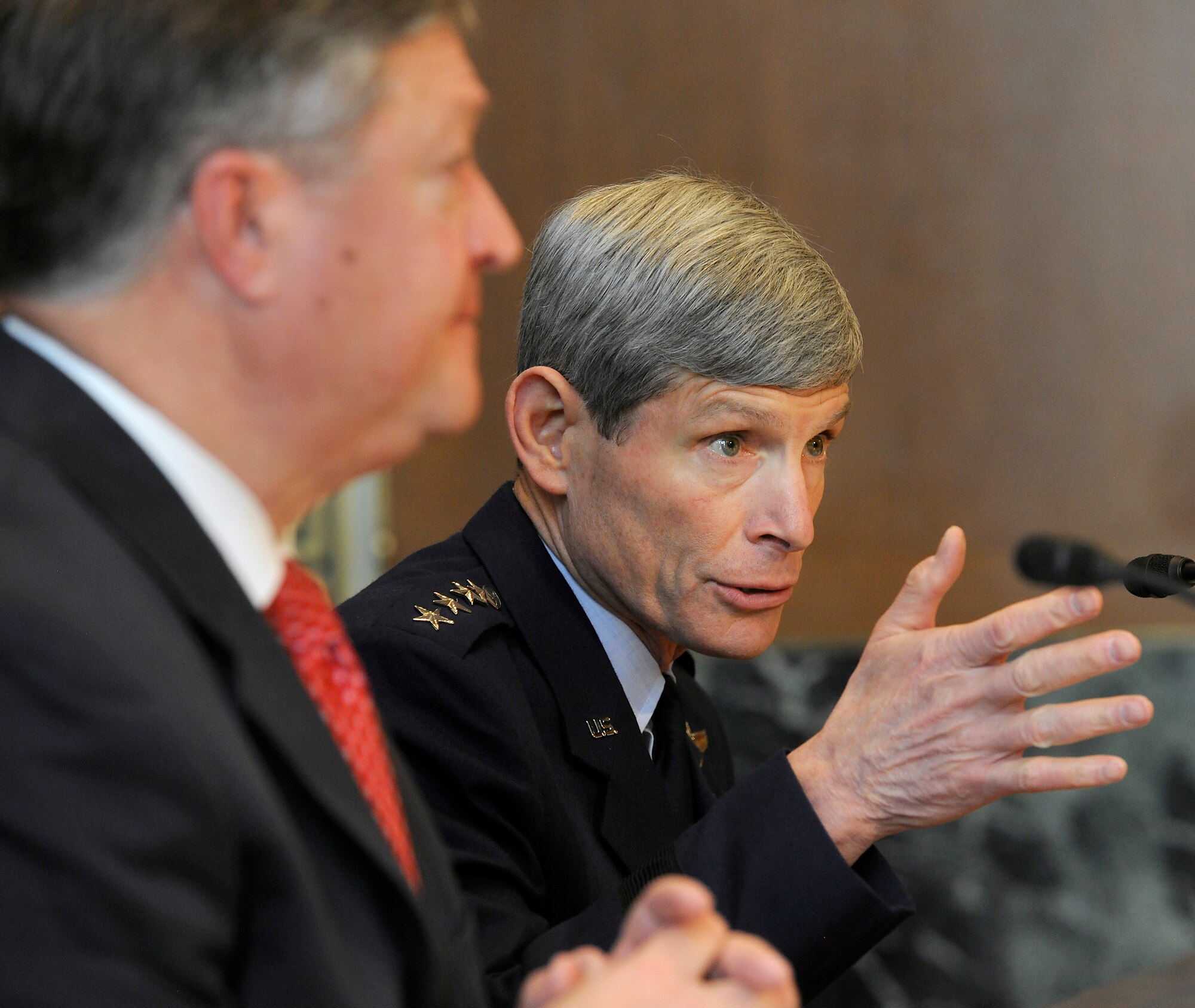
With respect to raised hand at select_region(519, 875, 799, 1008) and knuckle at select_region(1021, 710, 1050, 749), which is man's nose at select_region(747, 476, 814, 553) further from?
raised hand at select_region(519, 875, 799, 1008)

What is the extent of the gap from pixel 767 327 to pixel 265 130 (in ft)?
2.79

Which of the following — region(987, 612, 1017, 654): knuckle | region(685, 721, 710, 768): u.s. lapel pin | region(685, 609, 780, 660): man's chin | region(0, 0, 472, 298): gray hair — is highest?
region(0, 0, 472, 298): gray hair

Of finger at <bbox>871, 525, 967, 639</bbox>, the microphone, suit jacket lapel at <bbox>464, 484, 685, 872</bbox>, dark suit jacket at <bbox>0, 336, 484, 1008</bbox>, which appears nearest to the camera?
dark suit jacket at <bbox>0, 336, 484, 1008</bbox>

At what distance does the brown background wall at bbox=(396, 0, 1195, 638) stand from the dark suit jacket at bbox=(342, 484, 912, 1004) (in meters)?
1.95

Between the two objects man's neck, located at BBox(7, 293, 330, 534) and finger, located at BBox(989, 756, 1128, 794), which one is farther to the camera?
finger, located at BBox(989, 756, 1128, 794)

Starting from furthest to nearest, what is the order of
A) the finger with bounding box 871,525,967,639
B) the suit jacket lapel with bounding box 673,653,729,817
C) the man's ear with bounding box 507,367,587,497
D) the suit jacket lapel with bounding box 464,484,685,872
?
the suit jacket lapel with bounding box 673,653,729,817
the man's ear with bounding box 507,367,587,497
the suit jacket lapel with bounding box 464,484,685,872
the finger with bounding box 871,525,967,639

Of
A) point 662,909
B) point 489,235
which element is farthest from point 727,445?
point 662,909

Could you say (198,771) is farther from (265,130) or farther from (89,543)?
(265,130)

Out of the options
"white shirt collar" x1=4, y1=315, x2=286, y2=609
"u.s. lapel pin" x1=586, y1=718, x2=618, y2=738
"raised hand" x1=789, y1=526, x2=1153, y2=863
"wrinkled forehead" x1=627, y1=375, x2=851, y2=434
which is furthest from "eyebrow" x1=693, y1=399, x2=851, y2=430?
"white shirt collar" x1=4, y1=315, x2=286, y2=609

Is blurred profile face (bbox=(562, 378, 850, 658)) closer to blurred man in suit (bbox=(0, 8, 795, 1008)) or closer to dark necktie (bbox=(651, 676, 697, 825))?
dark necktie (bbox=(651, 676, 697, 825))

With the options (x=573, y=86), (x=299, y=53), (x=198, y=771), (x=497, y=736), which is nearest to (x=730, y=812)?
(x=497, y=736)

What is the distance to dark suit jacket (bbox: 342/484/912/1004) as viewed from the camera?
4.41ft

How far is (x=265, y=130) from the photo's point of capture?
909 mm

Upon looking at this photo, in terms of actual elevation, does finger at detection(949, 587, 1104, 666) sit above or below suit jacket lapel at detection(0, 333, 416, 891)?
below
